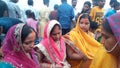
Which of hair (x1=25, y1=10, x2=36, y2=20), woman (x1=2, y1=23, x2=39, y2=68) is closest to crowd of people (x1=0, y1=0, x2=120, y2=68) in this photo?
woman (x1=2, y1=23, x2=39, y2=68)

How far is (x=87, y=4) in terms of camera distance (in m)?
8.67

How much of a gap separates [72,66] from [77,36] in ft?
1.86

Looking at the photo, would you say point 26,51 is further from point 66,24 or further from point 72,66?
point 66,24

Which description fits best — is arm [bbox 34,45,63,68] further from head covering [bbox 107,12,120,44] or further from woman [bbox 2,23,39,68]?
head covering [bbox 107,12,120,44]

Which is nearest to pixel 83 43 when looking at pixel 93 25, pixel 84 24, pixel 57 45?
pixel 84 24

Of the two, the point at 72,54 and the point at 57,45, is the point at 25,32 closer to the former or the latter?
the point at 57,45

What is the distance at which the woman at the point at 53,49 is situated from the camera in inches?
170

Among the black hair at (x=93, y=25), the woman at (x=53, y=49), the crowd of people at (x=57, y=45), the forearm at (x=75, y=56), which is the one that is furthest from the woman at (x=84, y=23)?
the black hair at (x=93, y=25)

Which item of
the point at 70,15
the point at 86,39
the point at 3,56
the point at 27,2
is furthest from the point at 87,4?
A: the point at 3,56

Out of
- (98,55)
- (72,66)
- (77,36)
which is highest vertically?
(98,55)

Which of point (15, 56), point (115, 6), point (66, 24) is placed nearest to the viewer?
point (15, 56)

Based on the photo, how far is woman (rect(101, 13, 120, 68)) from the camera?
2266 mm

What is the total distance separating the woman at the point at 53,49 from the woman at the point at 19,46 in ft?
3.18

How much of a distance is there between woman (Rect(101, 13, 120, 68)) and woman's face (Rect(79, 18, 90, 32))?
114 inches
